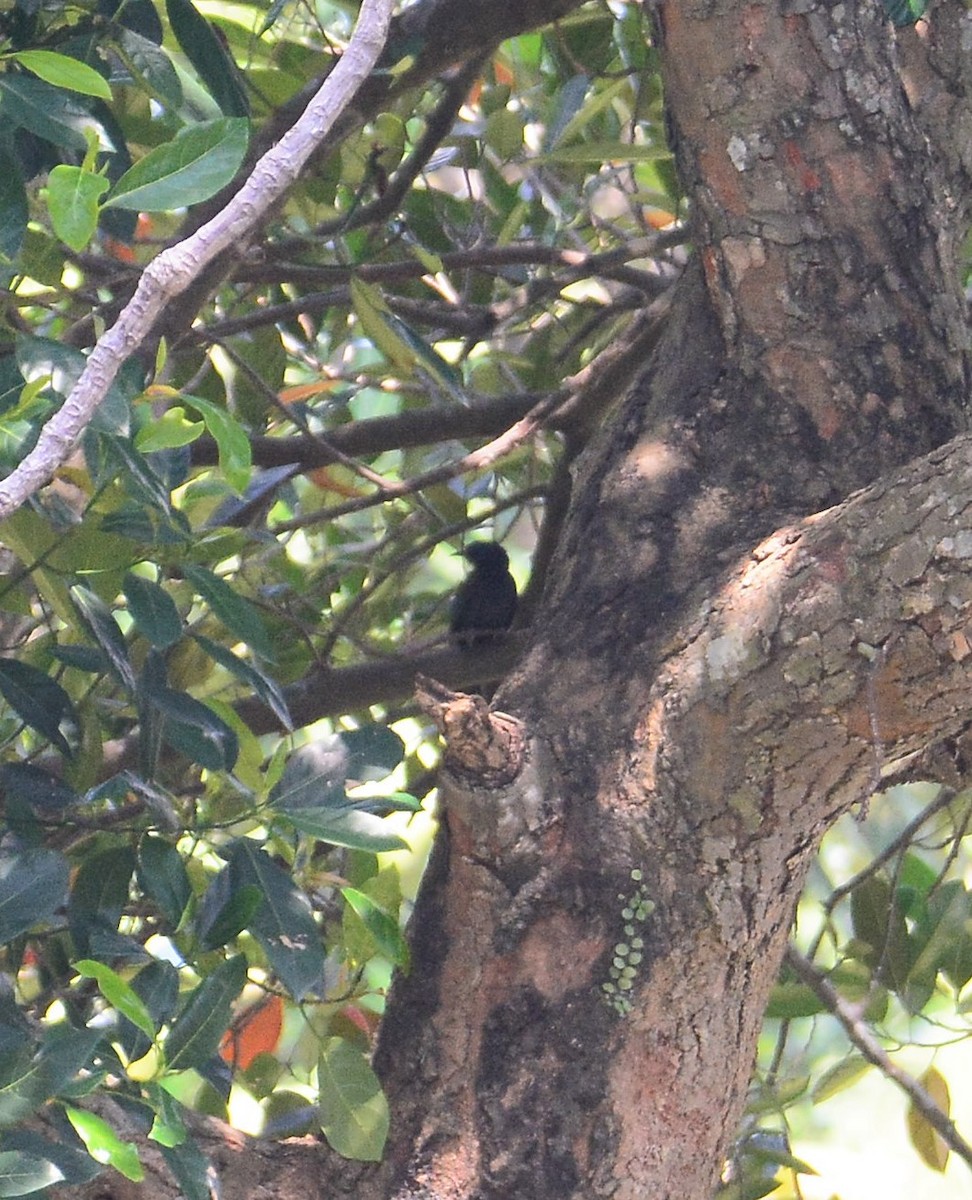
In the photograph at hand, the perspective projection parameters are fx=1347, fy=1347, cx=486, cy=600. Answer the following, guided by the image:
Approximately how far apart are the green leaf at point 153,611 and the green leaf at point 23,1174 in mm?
388

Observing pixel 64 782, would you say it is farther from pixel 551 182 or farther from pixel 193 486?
pixel 551 182

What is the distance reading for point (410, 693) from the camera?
170cm

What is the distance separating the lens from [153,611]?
109 centimetres

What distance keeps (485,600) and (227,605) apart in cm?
62

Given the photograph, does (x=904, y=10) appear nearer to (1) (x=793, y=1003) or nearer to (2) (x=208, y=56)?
(2) (x=208, y=56)

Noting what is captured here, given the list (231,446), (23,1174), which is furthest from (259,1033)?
(231,446)

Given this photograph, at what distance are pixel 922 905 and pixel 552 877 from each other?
30.5 inches

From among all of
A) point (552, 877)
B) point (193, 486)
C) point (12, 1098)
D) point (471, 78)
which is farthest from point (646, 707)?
point (471, 78)

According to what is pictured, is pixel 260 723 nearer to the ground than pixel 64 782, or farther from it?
farther from it

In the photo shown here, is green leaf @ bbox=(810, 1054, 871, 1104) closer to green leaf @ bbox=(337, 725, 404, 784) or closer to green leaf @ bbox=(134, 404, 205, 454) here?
green leaf @ bbox=(337, 725, 404, 784)

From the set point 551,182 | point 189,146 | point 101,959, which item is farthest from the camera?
point 551,182

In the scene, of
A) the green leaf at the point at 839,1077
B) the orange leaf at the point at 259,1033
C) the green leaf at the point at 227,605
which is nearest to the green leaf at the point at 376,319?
the green leaf at the point at 227,605

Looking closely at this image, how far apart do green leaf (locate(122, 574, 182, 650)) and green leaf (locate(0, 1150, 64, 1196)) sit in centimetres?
39

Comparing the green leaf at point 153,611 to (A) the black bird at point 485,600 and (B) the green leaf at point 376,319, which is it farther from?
(A) the black bird at point 485,600
